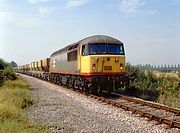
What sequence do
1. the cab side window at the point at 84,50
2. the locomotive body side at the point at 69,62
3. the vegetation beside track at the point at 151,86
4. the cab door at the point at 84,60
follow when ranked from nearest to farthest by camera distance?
the cab door at the point at 84,60, the cab side window at the point at 84,50, the vegetation beside track at the point at 151,86, the locomotive body side at the point at 69,62

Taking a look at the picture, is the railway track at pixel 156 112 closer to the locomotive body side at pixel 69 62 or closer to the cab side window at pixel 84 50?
the cab side window at pixel 84 50

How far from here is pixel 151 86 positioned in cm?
2219

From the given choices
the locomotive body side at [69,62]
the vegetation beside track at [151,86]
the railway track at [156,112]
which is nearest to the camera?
the railway track at [156,112]

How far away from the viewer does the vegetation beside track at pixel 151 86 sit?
62.7 ft

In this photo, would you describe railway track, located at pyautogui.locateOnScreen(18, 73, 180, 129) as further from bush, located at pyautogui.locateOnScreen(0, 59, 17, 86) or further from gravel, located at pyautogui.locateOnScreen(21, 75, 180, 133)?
bush, located at pyautogui.locateOnScreen(0, 59, 17, 86)

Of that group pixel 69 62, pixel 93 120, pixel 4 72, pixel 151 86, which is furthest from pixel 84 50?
pixel 4 72

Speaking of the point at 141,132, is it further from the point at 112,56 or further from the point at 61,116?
the point at 112,56

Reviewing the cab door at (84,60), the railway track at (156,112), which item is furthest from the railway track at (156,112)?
the cab door at (84,60)

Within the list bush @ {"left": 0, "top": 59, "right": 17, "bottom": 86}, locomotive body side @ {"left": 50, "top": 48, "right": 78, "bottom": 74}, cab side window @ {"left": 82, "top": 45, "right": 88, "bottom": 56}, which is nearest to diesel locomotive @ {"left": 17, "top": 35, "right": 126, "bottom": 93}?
cab side window @ {"left": 82, "top": 45, "right": 88, "bottom": 56}

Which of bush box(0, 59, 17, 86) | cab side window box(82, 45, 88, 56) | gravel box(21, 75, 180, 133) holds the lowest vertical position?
gravel box(21, 75, 180, 133)

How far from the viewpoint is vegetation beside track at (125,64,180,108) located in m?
19.1

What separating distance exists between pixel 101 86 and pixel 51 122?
27.0ft

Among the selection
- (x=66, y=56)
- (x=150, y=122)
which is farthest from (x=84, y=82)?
(x=150, y=122)

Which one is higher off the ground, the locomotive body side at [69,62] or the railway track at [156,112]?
the locomotive body side at [69,62]
